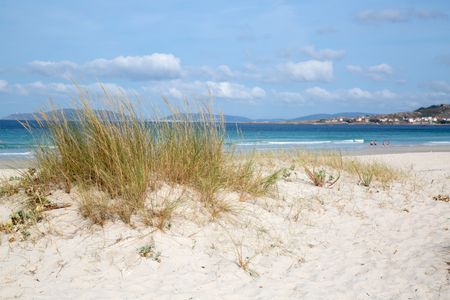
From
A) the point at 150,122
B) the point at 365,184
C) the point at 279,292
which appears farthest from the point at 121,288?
the point at 365,184

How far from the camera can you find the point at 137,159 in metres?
4.67

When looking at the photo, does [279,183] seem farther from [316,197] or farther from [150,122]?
[150,122]

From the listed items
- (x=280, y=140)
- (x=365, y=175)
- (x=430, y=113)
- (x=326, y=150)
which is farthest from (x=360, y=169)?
(x=430, y=113)

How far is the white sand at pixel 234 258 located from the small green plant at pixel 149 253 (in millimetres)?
49

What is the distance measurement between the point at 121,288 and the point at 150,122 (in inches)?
98.9

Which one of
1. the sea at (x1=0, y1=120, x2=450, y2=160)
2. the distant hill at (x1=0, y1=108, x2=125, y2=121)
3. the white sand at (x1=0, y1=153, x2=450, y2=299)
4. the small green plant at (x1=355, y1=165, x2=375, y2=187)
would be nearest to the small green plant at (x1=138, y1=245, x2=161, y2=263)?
the white sand at (x1=0, y1=153, x2=450, y2=299)

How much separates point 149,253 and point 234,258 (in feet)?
2.69

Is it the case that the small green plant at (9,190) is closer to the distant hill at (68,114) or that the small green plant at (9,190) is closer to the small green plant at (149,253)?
the distant hill at (68,114)

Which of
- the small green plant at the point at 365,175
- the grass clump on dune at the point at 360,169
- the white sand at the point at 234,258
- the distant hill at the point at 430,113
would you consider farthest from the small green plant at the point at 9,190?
the distant hill at the point at 430,113

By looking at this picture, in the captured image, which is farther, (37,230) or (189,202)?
(189,202)

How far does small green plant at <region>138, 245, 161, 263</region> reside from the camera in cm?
382

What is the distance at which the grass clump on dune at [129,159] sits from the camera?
4.46m

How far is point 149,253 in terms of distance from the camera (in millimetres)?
3865

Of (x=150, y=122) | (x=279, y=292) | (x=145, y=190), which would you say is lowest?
(x=279, y=292)
